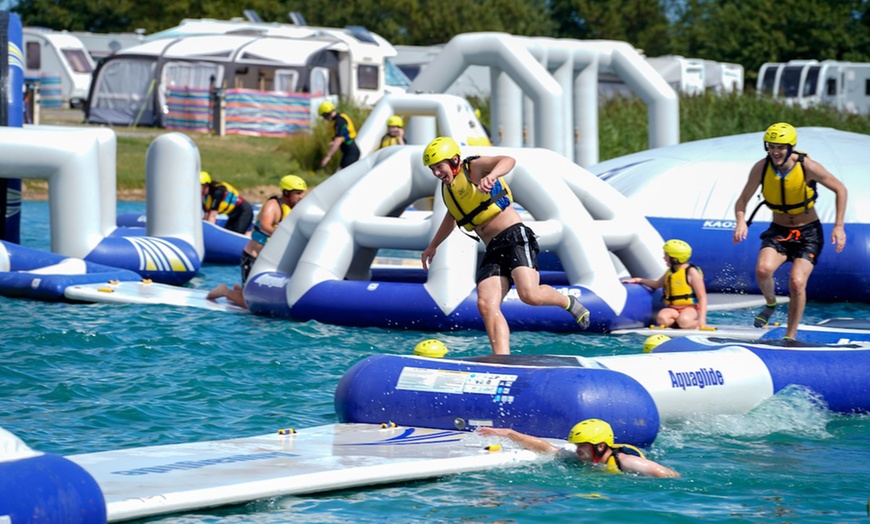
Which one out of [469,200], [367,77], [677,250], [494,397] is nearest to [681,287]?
[677,250]

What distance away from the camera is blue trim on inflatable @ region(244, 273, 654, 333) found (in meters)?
10.4

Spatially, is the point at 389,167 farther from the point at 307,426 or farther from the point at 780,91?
the point at 780,91

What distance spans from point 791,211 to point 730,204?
14.2 ft

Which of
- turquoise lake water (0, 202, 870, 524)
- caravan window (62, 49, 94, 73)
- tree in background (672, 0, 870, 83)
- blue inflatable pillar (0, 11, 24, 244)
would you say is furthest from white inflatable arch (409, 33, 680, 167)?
tree in background (672, 0, 870, 83)

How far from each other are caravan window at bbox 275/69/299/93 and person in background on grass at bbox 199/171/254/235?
15.8 metres

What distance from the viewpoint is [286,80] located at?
3284 cm

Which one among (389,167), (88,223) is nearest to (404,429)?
(389,167)

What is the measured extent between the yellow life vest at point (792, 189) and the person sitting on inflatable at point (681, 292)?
4.30 ft

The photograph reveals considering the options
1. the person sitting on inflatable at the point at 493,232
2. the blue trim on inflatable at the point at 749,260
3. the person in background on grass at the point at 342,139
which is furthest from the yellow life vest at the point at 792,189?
the person in background on grass at the point at 342,139

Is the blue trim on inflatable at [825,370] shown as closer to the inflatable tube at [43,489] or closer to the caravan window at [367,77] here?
the inflatable tube at [43,489]

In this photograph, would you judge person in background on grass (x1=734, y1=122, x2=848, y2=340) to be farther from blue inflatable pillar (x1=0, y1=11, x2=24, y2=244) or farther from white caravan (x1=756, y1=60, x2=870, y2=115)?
white caravan (x1=756, y1=60, x2=870, y2=115)

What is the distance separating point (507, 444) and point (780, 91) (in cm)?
3135

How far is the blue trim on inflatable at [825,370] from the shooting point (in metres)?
7.88

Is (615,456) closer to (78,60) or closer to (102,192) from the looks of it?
(102,192)
